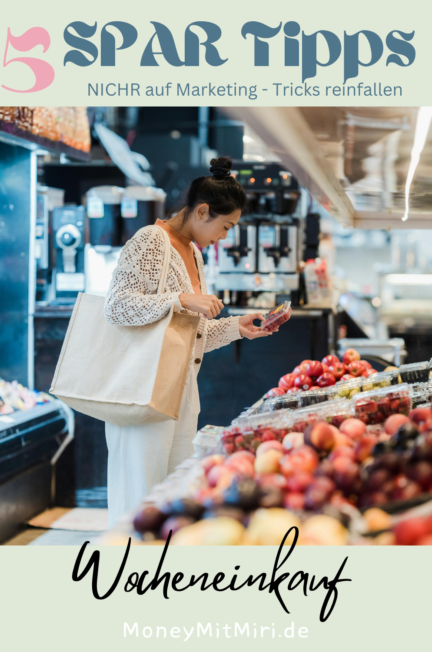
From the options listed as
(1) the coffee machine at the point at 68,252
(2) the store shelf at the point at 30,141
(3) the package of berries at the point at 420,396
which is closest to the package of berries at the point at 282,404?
(3) the package of berries at the point at 420,396

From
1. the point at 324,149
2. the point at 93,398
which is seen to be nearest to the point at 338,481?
the point at 324,149

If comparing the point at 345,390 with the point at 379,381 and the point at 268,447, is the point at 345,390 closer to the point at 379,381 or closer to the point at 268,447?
the point at 379,381

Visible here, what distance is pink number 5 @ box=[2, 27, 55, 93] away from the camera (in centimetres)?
227

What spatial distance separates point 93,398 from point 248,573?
1.02m

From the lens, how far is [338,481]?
1.32 meters

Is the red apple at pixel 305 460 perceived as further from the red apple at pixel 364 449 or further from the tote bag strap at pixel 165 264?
the tote bag strap at pixel 165 264

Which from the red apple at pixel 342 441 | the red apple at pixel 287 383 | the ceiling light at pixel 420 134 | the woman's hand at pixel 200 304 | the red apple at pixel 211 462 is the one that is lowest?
the red apple at pixel 287 383

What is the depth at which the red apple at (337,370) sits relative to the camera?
2883mm

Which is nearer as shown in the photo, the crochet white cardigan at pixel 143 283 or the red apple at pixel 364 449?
the red apple at pixel 364 449

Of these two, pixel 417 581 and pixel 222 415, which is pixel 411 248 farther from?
pixel 417 581

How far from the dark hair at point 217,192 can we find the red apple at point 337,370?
90 cm

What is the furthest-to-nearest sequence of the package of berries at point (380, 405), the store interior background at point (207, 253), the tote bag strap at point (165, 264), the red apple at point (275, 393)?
the red apple at point (275, 393)
the tote bag strap at point (165, 264)
the package of berries at point (380, 405)
the store interior background at point (207, 253)

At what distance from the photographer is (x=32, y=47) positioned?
230cm

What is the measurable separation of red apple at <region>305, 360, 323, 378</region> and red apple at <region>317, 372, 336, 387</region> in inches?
2.0
